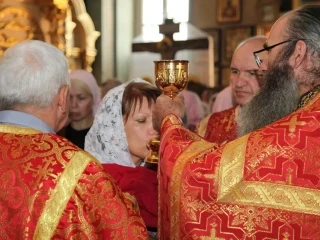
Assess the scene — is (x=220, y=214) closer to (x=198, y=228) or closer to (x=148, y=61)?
(x=198, y=228)

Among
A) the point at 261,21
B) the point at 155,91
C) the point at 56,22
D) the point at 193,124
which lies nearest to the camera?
the point at 155,91

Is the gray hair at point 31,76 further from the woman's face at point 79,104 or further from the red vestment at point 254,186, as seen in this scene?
the woman's face at point 79,104

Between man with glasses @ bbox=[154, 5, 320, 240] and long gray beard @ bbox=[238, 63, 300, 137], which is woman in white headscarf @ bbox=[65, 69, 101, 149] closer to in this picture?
long gray beard @ bbox=[238, 63, 300, 137]

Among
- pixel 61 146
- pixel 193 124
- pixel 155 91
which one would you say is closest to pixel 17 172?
pixel 61 146

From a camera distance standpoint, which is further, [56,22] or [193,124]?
[56,22]

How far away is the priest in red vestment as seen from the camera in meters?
2.44

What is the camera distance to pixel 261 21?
1582 centimetres

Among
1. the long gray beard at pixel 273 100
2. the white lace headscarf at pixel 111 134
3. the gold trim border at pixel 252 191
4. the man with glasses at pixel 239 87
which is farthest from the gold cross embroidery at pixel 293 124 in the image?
the man with glasses at pixel 239 87

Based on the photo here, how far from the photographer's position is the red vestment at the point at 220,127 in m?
4.15

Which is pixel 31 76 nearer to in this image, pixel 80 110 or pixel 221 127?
pixel 221 127

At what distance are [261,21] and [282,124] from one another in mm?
13715

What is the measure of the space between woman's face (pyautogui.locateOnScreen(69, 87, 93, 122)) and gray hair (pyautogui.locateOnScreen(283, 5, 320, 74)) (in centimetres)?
290

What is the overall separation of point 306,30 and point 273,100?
33 centimetres

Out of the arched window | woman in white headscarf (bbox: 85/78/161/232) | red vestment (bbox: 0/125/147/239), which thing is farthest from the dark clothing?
the arched window
